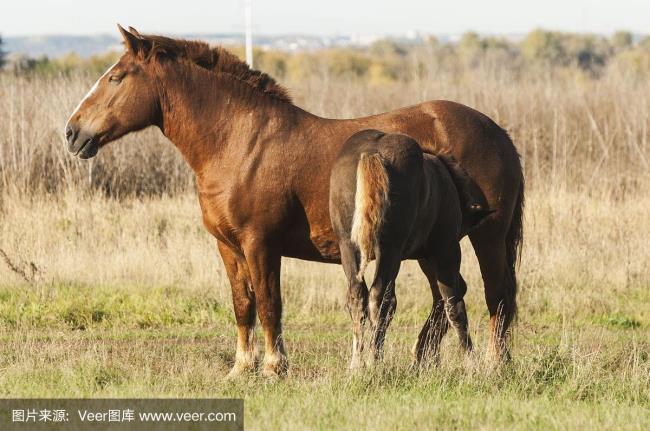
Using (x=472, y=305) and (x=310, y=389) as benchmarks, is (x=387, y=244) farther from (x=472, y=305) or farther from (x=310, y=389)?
(x=472, y=305)

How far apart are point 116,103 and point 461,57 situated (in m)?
30.3

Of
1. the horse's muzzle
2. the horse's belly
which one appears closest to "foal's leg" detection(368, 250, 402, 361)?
the horse's belly

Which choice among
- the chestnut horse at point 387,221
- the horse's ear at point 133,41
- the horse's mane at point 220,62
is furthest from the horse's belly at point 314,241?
the horse's ear at point 133,41

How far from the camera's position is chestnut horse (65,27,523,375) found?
6.42 m

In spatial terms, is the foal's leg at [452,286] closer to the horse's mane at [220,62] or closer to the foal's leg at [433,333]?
the foal's leg at [433,333]

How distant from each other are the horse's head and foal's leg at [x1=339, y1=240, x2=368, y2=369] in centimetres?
190

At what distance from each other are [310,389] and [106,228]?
6.38 meters

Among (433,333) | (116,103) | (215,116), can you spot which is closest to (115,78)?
(116,103)

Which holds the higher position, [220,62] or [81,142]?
[220,62]

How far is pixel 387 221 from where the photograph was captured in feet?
18.4

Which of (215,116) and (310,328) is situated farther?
(310,328)

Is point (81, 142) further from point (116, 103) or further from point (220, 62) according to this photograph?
point (220, 62)

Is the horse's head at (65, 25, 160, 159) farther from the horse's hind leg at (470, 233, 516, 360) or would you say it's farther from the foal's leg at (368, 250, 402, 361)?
the horse's hind leg at (470, 233, 516, 360)

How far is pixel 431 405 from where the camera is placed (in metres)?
5.23
